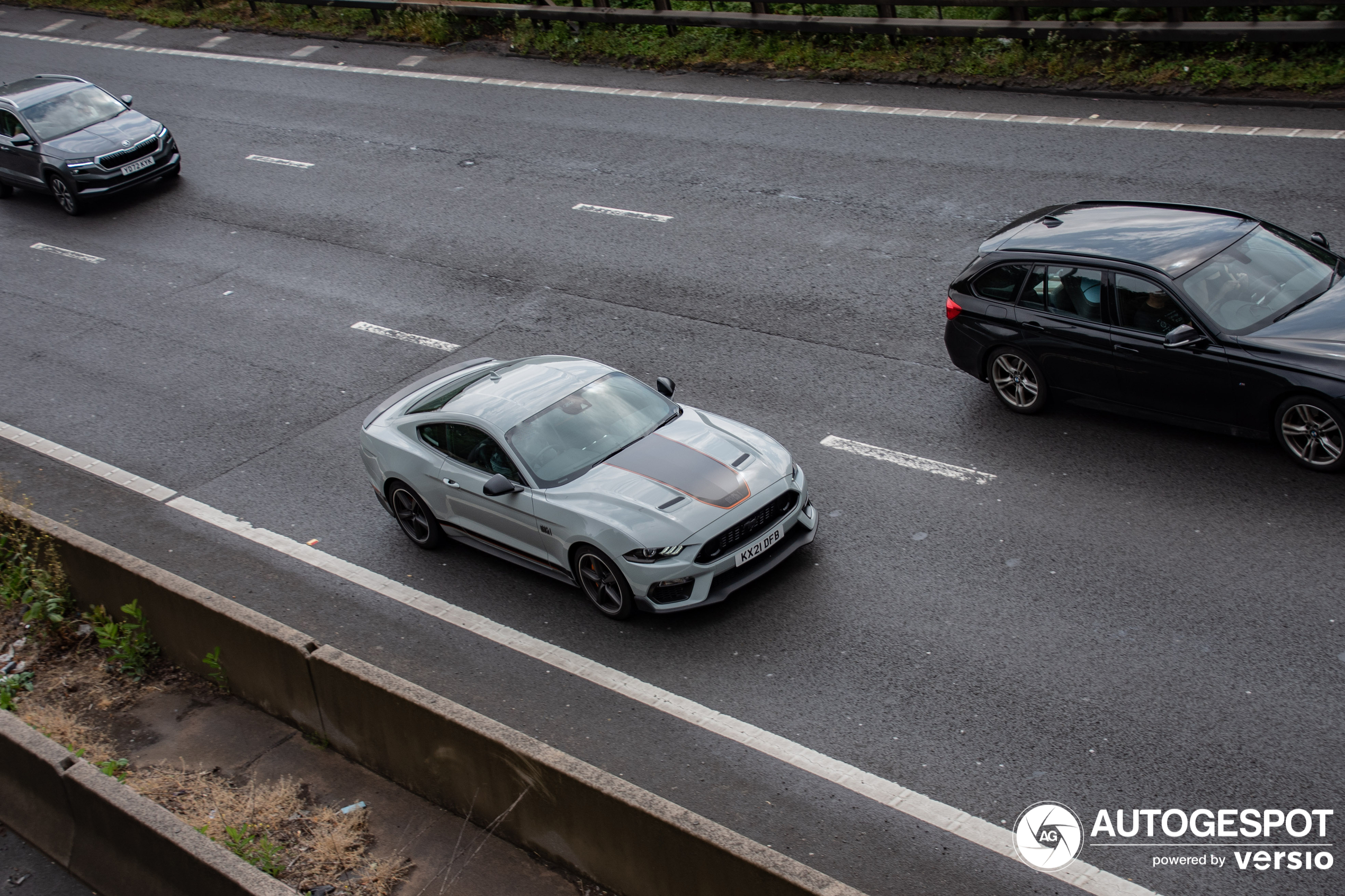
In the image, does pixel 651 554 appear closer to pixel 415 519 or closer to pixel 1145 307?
pixel 415 519

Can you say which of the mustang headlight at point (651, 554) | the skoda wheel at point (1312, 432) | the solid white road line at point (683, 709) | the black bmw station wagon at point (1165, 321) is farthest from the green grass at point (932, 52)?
the solid white road line at point (683, 709)

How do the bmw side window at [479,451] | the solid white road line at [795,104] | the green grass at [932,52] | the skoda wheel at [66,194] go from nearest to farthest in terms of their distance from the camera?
1. the bmw side window at [479,451]
2. the solid white road line at [795,104]
3. the green grass at [932,52]
4. the skoda wheel at [66,194]

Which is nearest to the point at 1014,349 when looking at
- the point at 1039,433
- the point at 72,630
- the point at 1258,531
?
the point at 1039,433

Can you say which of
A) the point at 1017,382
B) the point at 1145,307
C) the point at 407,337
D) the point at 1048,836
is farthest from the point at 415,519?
the point at 1145,307

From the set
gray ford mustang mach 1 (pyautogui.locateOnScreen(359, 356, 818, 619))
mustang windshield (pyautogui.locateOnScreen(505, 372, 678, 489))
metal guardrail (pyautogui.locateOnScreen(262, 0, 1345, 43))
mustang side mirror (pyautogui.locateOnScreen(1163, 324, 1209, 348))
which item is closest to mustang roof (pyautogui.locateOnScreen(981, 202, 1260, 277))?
mustang side mirror (pyautogui.locateOnScreen(1163, 324, 1209, 348))

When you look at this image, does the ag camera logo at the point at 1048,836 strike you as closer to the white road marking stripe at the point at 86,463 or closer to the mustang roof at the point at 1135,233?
the mustang roof at the point at 1135,233

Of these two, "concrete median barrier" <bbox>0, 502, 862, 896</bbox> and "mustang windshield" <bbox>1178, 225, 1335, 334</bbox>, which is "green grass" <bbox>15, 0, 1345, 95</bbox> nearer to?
"mustang windshield" <bbox>1178, 225, 1335, 334</bbox>

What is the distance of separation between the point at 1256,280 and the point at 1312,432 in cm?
132

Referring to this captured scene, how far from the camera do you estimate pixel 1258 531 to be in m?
8.12

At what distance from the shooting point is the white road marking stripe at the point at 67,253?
57.1 feet

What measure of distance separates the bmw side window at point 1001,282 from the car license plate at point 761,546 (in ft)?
10.5

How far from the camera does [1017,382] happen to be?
10055 mm

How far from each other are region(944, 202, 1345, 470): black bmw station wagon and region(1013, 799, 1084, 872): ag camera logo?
12.7 ft

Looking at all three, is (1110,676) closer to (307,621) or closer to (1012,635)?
(1012,635)
